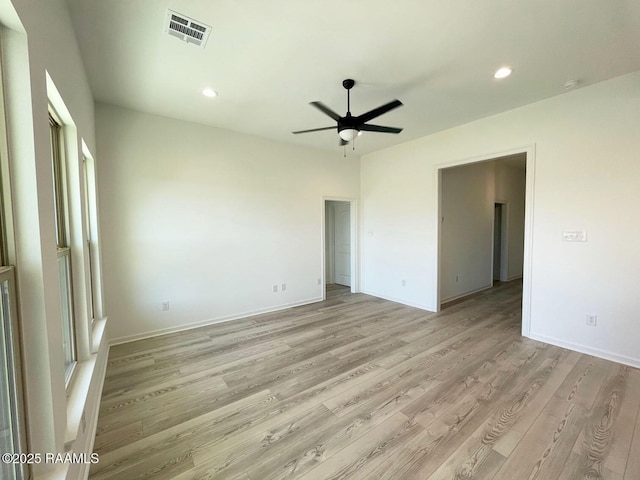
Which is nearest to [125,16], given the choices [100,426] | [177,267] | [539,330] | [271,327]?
[177,267]

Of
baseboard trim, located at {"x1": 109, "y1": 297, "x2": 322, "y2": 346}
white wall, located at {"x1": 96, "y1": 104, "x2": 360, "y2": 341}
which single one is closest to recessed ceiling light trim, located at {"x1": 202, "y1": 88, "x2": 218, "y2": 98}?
white wall, located at {"x1": 96, "y1": 104, "x2": 360, "y2": 341}

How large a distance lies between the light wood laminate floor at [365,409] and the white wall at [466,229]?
1.79 m

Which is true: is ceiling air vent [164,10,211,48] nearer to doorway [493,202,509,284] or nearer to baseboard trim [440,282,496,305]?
baseboard trim [440,282,496,305]

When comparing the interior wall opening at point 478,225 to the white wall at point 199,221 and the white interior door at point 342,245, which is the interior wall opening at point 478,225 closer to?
the white interior door at point 342,245

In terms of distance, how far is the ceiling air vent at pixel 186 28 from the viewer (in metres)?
1.82

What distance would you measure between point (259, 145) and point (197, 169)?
107 centimetres

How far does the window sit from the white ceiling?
3.02 feet

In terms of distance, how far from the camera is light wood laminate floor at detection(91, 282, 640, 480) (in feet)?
5.15

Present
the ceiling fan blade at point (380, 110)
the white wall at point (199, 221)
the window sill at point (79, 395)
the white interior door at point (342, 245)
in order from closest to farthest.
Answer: the window sill at point (79, 395)
the ceiling fan blade at point (380, 110)
the white wall at point (199, 221)
the white interior door at point (342, 245)

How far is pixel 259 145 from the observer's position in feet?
13.7

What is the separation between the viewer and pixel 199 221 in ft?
12.1

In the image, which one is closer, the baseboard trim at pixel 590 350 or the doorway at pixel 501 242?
the baseboard trim at pixel 590 350

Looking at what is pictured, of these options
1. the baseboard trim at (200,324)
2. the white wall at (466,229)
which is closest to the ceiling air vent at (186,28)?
the baseboard trim at (200,324)

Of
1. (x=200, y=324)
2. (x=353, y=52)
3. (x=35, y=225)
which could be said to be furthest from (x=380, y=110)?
(x=200, y=324)
